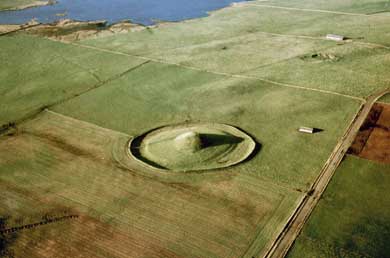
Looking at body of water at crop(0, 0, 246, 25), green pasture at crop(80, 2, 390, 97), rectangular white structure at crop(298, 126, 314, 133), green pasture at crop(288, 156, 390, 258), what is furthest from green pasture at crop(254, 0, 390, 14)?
green pasture at crop(288, 156, 390, 258)

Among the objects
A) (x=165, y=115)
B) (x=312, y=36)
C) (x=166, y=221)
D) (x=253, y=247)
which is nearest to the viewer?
(x=253, y=247)

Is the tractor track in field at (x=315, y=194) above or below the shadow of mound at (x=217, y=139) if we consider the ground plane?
below

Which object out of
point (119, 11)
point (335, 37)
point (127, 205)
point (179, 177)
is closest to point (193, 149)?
point (179, 177)

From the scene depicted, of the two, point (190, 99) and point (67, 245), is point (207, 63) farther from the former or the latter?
point (67, 245)

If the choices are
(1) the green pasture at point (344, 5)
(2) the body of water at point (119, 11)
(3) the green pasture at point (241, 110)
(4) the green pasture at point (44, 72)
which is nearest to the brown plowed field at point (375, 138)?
(3) the green pasture at point (241, 110)

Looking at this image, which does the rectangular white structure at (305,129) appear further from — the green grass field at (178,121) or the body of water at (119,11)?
the body of water at (119,11)

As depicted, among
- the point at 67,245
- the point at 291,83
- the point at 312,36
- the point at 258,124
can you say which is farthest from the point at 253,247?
the point at 312,36
